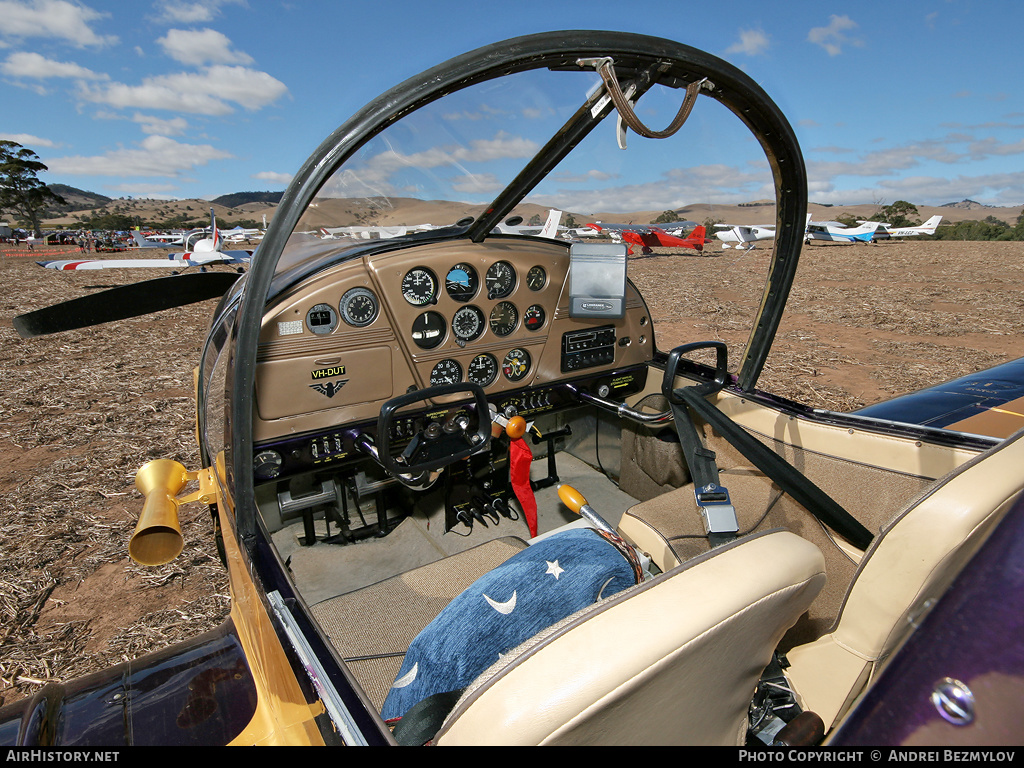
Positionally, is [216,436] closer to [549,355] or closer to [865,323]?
[549,355]

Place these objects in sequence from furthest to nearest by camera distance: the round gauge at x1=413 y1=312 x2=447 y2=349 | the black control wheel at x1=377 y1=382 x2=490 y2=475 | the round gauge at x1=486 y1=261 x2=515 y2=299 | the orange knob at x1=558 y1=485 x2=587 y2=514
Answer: the round gauge at x1=486 y1=261 x2=515 y2=299, the round gauge at x1=413 y1=312 x2=447 y2=349, the black control wheel at x1=377 y1=382 x2=490 y2=475, the orange knob at x1=558 y1=485 x2=587 y2=514

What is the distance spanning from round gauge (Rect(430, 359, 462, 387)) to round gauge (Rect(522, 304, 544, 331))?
0.45 m

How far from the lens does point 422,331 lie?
2.52 meters

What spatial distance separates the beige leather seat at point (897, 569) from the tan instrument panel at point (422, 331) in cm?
187

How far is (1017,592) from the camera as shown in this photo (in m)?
0.50

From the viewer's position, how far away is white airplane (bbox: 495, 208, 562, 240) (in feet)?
8.34

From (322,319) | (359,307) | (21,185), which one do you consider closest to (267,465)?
(322,319)

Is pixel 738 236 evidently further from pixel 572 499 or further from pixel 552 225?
pixel 572 499

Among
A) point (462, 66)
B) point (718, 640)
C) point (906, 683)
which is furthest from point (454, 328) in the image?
point (906, 683)

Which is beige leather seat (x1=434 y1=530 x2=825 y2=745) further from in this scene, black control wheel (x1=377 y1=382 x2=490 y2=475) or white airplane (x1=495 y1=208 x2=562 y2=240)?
white airplane (x1=495 y1=208 x2=562 y2=240)

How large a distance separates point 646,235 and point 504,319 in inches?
35.1

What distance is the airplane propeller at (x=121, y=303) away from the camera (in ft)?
6.44

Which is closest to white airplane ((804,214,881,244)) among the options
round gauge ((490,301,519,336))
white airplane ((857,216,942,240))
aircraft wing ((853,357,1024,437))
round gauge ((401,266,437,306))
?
white airplane ((857,216,942,240))

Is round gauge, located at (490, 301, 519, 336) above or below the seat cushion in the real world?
above
